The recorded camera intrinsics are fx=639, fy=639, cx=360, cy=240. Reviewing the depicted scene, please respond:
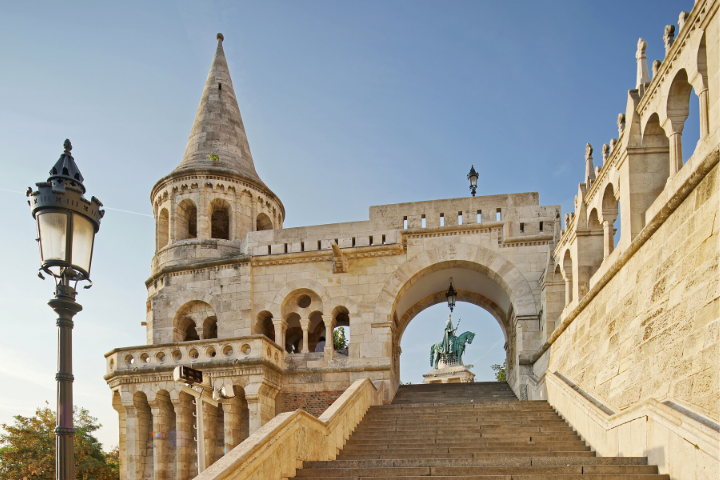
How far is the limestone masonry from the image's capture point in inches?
249

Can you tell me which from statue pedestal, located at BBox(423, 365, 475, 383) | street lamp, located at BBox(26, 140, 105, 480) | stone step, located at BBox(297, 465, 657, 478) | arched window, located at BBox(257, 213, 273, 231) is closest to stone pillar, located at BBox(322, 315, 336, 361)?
arched window, located at BBox(257, 213, 273, 231)

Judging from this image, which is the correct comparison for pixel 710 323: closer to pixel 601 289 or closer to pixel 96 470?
pixel 601 289

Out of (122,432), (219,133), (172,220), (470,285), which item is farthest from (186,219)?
(470,285)

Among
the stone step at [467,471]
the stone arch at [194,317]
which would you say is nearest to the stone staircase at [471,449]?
the stone step at [467,471]

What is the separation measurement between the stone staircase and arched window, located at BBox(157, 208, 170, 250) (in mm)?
9260

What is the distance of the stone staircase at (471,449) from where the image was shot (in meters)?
6.64

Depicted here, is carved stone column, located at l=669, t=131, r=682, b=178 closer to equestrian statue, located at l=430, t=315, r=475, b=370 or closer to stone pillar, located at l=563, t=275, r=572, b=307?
stone pillar, located at l=563, t=275, r=572, b=307

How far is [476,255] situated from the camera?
1574 cm

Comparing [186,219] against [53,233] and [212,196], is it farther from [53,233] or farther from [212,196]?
[53,233]

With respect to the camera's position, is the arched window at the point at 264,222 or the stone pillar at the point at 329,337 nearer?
the stone pillar at the point at 329,337

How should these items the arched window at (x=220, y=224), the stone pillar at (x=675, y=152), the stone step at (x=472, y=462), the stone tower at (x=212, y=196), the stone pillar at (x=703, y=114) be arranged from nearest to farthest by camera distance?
1. the stone pillar at (x=703, y=114)
2. the stone step at (x=472, y=462)
3. the stone pillar at (x=675, y=152)
4. the stone tower at (x=212, y=196)
5. the arched window at (x=220, y=224)

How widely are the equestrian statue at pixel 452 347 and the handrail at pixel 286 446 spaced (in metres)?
19.1

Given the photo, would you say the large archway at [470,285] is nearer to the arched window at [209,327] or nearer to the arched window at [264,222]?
the arched window at [209,327]

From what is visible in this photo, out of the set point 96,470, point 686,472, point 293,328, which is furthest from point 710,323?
point 96,470
